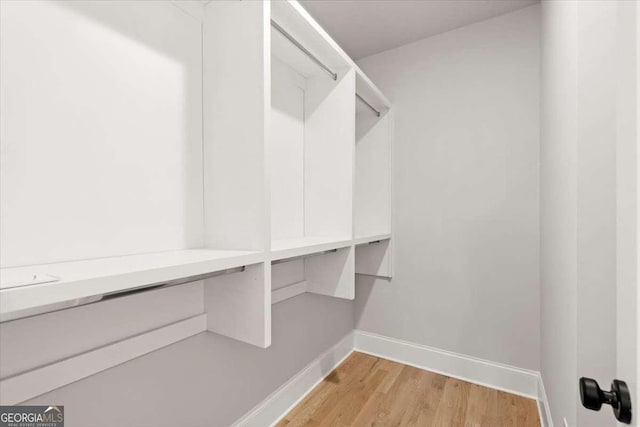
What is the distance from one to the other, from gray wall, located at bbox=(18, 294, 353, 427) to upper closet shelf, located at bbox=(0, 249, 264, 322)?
0.37m

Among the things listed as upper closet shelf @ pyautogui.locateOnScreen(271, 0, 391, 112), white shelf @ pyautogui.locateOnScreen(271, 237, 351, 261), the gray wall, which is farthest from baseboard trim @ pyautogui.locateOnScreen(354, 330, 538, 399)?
upper closet shelf @ pyautogui.locateOnScreen(271, 0, 391, 112)

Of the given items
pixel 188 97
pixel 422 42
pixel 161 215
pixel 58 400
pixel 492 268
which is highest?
pixel 422 42

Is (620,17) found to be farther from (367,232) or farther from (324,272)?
(367,232)

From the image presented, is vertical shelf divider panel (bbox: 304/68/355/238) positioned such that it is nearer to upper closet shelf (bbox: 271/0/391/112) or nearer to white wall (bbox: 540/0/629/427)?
upper closet shelf (bbox: 271/0/391/112)

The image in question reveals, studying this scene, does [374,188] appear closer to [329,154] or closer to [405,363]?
[329,154]

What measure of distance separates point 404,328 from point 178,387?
1.70 m

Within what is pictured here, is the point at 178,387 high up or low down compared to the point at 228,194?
down

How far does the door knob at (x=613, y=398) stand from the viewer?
46 cm

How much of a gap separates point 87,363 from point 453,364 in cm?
214

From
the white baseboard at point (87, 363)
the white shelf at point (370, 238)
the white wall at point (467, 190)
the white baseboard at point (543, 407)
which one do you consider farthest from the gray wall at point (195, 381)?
the white baseboard at point (543, 407)

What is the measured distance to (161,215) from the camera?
3.35 feet

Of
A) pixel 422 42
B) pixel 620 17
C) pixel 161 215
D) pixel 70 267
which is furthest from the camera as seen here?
pixel 422 42

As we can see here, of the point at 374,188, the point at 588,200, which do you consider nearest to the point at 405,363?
the point at 374,188

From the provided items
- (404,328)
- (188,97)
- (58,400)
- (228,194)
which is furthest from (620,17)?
(404,328)
